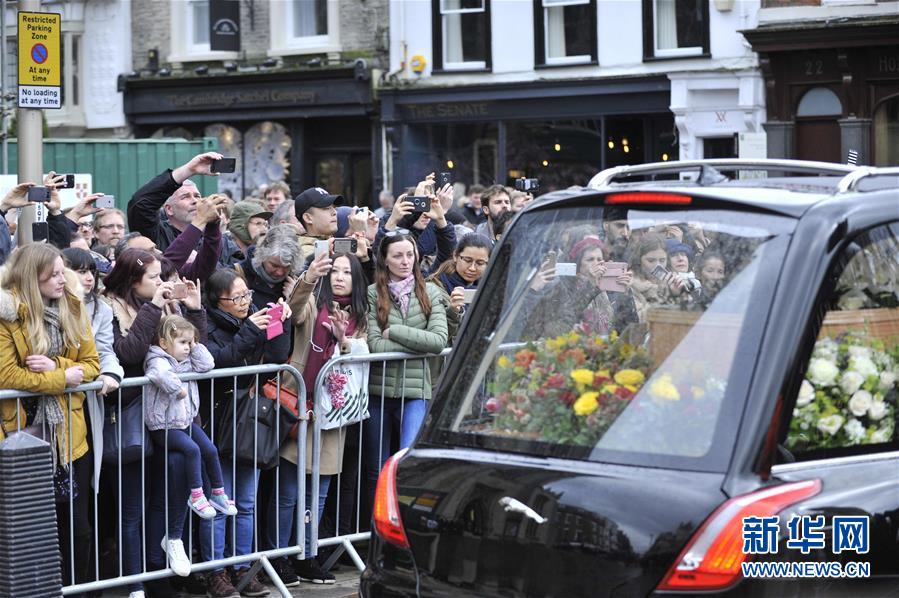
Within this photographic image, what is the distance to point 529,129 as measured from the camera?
26.0 m

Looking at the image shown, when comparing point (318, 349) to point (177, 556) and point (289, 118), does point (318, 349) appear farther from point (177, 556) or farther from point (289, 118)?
point (289, 118)

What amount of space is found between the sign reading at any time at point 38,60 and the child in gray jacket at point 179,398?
283cm

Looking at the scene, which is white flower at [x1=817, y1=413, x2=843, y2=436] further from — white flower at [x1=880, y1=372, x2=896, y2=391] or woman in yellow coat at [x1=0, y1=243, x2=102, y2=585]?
woman in yellow coat at [x1=0, y1=243, x2=102, y2=585]

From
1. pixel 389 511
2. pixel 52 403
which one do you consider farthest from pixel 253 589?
pixel 389 511

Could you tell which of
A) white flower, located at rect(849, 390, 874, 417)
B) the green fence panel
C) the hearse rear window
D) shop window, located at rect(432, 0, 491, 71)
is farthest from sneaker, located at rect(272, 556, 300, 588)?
shop window, located at rect(432, 0, 491, 71)

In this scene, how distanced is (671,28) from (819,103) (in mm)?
2864

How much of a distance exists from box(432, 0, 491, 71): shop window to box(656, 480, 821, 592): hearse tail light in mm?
22304

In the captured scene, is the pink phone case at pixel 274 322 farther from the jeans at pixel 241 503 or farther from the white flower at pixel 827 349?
the white flower at pixel 827 349

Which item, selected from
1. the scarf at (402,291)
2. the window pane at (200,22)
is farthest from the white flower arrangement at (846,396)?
the window pane at (200,22)

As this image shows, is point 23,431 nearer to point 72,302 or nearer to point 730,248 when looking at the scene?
point 72,302

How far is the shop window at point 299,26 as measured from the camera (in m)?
27.1

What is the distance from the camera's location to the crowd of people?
7.05m

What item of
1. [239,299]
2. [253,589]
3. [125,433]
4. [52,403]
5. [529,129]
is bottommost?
[253,589]

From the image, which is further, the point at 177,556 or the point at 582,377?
the point at 177,556
